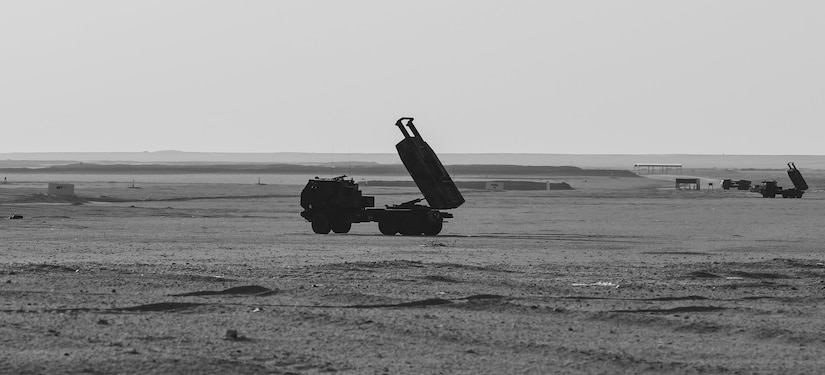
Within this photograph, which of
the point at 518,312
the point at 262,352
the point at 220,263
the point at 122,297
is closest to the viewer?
the point at 262,352

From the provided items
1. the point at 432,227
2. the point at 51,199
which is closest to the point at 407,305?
the point at 432,227

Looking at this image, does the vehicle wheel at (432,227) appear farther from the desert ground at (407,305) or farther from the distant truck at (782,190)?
the distant truck at (782,190)

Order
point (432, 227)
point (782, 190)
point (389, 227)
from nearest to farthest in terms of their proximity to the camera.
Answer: point (432, 227), point (389, 227), point (782, 190)

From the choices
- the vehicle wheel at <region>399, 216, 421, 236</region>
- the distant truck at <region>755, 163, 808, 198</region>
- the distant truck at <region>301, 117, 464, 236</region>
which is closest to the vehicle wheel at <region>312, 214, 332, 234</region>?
the distant truck at <region>301, 117, 464, 236</region>

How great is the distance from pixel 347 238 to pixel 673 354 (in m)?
23.1

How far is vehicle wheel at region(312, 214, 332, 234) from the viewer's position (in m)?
39.1

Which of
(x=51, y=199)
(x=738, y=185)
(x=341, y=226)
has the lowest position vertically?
(x=51, y=199)

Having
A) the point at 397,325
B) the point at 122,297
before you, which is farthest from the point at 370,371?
the point at 122,297

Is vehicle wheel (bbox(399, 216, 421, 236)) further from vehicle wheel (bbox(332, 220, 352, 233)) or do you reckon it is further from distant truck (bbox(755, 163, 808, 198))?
distant truck (bbox(755, 163, 808, 198))

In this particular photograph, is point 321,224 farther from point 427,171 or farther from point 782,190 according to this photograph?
point 782,190

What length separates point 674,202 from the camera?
74.8 metres

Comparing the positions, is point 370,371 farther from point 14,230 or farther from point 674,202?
point 674,202

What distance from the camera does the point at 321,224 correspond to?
128 ft

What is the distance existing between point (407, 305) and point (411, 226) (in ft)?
69.9
